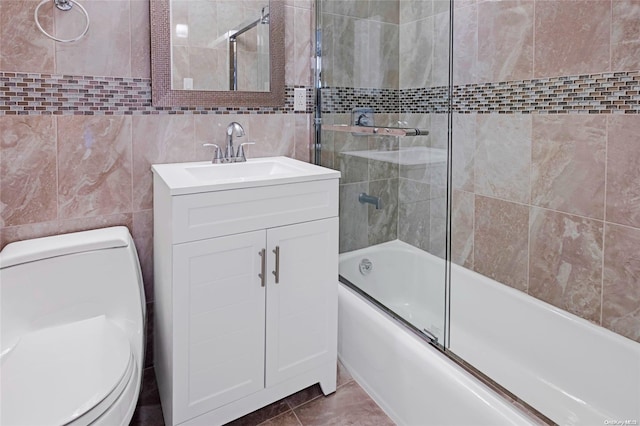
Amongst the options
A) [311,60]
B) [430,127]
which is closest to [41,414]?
[430,127]

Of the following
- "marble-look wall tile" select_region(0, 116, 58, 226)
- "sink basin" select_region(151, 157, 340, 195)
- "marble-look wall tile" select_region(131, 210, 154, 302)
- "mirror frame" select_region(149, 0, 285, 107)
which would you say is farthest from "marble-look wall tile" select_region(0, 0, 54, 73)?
"marble-look wall tile" select_region(131, 210, 154, 302)

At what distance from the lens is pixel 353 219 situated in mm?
2055

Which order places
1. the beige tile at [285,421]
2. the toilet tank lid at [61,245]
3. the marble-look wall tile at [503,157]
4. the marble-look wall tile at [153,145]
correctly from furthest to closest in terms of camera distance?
the marble-look wall tile at [503,157]
the marble-look wall tile at [153,145]
the beige tile at [285,421]
the toilet tank lid at [61,245]

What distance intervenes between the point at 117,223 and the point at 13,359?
62 cm

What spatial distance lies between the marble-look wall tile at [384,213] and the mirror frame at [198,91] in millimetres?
606

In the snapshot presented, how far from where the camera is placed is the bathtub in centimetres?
137

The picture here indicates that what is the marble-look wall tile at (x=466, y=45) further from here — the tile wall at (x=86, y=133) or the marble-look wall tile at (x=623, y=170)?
the tile wall at (x=86, y=133)

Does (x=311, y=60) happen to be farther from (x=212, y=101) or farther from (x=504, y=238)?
(x=504, y=238)

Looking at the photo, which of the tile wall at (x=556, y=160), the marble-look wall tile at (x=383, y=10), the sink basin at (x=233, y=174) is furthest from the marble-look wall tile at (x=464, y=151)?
the sink basin at (x=233, y=174)

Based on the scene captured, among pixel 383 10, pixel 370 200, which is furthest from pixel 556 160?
pixel 383 10

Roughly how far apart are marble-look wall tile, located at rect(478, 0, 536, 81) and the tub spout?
0.74 meters

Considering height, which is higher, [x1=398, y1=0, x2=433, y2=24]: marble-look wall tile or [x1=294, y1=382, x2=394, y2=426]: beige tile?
[x1=398, y1=0, x2=433, y2=24]: marble-look wall tile

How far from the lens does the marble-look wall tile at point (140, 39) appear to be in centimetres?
162

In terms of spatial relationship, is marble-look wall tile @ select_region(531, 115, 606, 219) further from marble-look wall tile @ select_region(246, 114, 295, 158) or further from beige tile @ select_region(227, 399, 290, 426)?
beige tile @ select_region(227, 399, 290, 426)
